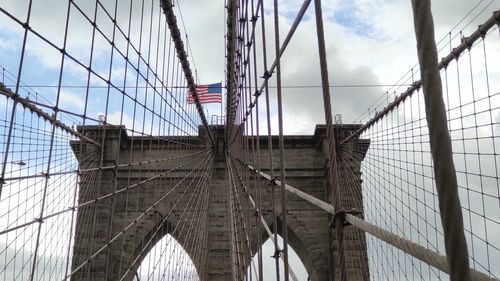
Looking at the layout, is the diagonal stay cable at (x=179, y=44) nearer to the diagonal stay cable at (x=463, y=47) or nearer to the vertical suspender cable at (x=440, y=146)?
the diagonal stay cable at (x=463, y=47)

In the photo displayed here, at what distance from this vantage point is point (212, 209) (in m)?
15.0

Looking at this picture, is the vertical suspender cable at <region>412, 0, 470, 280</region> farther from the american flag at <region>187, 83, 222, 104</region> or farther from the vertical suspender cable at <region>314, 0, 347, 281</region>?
the american flag at <region>187, 83, 222, 104</region>

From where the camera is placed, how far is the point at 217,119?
1694 cm

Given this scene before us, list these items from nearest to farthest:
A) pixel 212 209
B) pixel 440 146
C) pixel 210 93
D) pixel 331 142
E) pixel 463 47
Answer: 1. pixel 440 146
2. pixel 331 142
3. pixel 463 47
4. pixel 212 209
5. pixel 210 93

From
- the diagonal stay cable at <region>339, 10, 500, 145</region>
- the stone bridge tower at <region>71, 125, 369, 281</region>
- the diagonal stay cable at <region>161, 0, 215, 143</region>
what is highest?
the diagonal stay cable at <region>161, 0, 215, 143</region>

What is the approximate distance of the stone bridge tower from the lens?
13.7 m

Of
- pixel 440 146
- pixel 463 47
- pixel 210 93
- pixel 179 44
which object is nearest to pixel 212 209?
pixel 210 93

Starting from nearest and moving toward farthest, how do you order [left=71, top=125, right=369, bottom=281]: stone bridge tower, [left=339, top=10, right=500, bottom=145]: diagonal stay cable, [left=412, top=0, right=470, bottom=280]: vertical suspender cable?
[left=412, top=0, right=470, bottom=280]: vertical suspender cable, [left=339, top=10, right=500, bottom=145]: diagonal stay cable, [left=71, top=125, right=369, bottom=281]: stone bridge tower

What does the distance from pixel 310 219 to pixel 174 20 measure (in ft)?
26.8

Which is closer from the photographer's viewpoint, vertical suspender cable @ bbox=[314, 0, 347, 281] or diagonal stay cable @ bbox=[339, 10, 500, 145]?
vertical suspender cable @ bbox=[314, 0, 347, 281]

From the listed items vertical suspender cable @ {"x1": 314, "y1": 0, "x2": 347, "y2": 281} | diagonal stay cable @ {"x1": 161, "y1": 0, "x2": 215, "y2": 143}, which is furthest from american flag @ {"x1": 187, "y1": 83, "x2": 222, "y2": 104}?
vertical suspender cable @ {"x1": 314, "y1": 0, "x2": 347, "y2": 281}

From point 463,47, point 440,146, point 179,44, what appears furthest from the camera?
point 179,44

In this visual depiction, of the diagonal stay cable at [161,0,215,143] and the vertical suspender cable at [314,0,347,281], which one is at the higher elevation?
the diagonal stay cable at [161,0,215,143]

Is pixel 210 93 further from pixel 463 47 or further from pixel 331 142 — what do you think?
pixel 331 142
